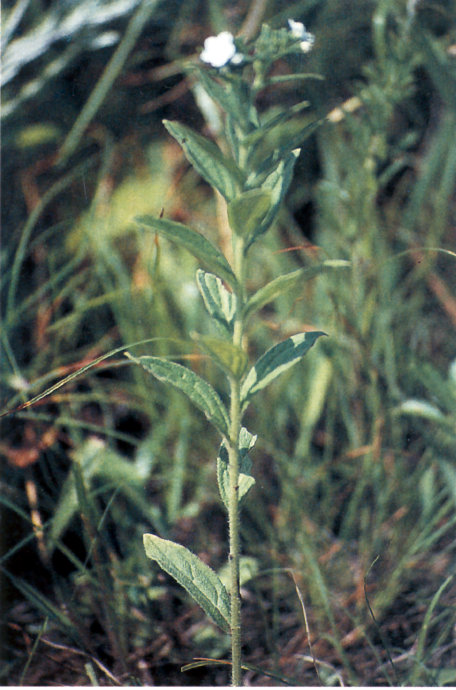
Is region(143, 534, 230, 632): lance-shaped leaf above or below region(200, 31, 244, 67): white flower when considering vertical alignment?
below

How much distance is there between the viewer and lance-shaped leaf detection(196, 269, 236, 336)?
80cm

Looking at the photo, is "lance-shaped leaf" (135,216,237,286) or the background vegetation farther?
the background vegetation

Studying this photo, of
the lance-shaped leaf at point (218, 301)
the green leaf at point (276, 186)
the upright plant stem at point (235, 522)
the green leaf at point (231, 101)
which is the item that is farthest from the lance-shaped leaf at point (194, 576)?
the green leaf at point (231, 101)

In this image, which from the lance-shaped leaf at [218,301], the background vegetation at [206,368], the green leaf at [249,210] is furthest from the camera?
the background vegetation at [206,368]

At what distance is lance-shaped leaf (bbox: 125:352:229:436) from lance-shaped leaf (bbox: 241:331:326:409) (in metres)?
0.04

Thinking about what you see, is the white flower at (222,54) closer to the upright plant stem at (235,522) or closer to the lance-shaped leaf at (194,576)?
the upright plant stem at (235,522)

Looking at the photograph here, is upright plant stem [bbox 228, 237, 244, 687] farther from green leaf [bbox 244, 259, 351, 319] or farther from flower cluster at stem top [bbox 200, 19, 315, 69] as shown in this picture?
flower cluster at stem top [bbox 200, 19, 315, 69]

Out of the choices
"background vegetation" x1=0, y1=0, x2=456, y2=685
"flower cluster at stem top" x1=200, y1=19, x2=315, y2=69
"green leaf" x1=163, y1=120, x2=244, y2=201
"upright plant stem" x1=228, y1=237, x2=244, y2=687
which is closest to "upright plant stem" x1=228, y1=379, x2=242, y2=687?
"upright plant stem" x1=228, y1=237, x2=244, y2=687

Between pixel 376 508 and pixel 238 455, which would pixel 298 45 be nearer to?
pixel 238 455

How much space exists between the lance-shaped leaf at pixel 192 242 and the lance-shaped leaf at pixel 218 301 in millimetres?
54

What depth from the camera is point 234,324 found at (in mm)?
800

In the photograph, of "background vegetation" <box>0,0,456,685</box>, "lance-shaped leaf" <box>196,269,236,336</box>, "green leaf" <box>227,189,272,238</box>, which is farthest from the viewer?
"background vegetation" <box>0,0,456,685</box>

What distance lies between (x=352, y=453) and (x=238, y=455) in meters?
0.49

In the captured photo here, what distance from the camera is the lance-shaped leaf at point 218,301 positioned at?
80 centimetres
